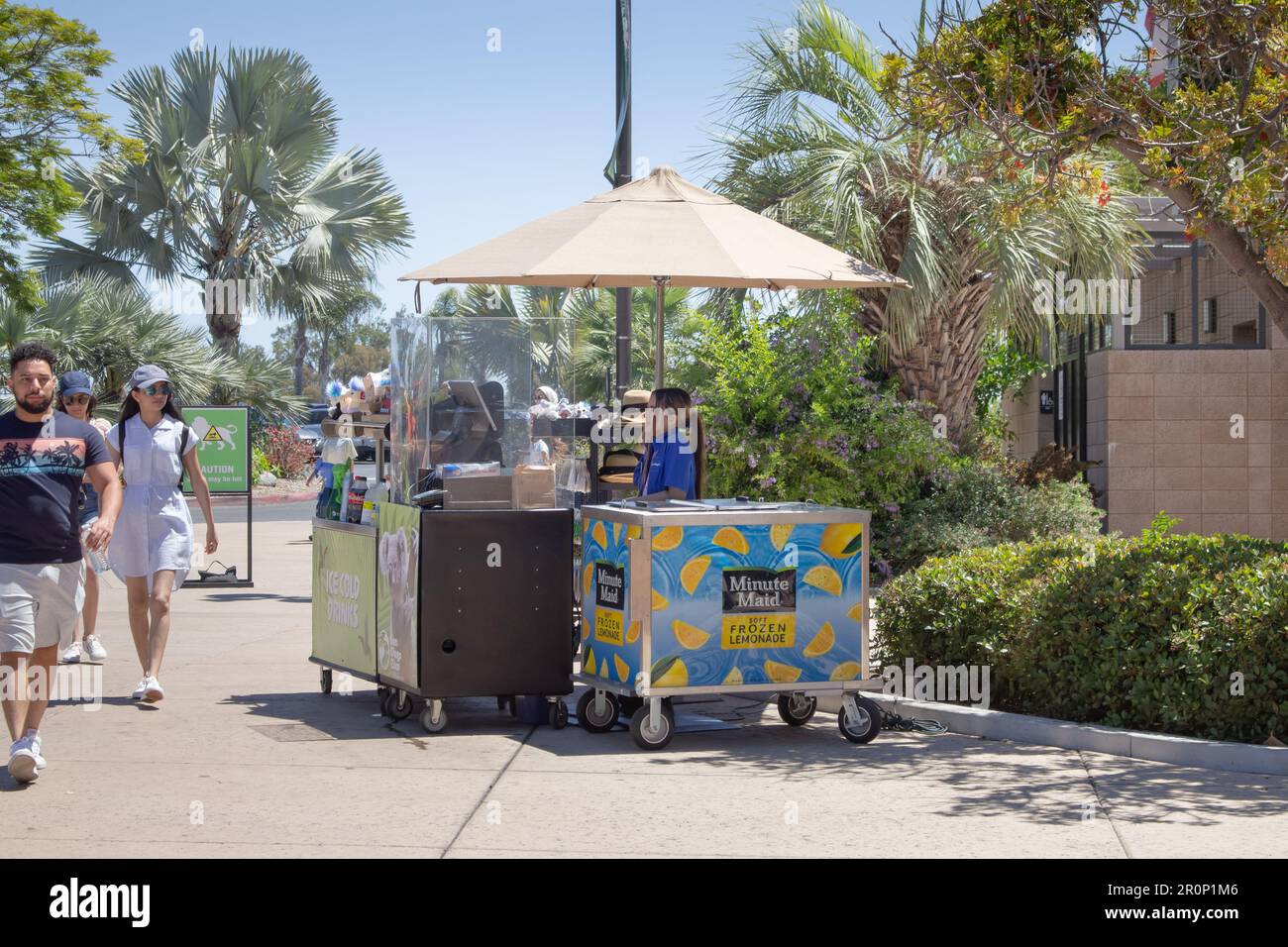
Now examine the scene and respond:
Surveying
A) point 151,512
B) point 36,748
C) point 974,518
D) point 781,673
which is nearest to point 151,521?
point 151,512

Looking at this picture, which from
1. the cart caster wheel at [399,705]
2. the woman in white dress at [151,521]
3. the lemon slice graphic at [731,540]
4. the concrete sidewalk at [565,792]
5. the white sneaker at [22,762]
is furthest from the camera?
the woman in white dress at [151,521]

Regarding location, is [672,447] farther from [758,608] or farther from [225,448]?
[225,448]

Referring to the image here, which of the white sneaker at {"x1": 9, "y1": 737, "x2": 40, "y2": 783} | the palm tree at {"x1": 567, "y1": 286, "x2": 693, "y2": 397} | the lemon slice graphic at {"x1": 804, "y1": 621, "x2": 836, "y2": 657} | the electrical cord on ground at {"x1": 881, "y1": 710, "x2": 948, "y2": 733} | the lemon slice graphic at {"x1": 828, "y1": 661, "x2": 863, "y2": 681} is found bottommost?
the electrical cord on ground at {"x1": 881, "y1": 710, "x2": 948, "y2": 733}

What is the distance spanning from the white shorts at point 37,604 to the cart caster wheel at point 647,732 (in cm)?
267

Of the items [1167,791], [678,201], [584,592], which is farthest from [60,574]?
[1167,791]

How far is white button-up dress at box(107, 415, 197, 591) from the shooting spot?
8727 mm

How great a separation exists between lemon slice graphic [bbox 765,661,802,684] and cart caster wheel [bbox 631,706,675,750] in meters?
0.59

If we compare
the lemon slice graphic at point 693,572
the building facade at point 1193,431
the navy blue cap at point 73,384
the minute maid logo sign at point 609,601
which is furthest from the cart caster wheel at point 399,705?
the building facade at point 1193,431

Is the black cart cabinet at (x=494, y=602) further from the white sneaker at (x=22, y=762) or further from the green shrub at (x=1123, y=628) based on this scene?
the green shrub at (x=1123, y=628)

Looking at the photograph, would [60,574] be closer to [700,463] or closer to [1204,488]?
[700,463]

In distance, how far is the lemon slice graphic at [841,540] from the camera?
7.75 meters

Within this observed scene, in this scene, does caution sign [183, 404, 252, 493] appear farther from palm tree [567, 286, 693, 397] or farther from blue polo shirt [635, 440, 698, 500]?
palm tree [567, 286, 693, 397]

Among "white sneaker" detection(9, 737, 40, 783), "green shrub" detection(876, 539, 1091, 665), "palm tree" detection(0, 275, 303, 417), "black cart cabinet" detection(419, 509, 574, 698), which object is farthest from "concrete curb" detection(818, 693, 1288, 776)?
"palm tree" detection(0, 275, 303, 417)

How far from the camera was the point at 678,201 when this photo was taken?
898 cm
